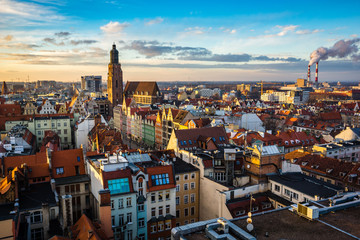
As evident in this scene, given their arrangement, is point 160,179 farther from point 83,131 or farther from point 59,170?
point 83,131

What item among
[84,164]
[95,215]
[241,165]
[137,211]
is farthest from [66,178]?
[241,165]

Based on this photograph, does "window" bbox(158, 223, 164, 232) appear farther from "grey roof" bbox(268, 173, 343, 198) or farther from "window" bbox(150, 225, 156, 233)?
"grey roof" bbox(268, 173, 343, 198)

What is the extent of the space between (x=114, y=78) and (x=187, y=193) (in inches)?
5059

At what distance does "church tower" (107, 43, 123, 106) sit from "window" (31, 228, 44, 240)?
439ft

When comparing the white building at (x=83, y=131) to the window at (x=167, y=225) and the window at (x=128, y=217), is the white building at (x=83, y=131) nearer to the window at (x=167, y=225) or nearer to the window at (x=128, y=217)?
the window at (x=167, y=225)

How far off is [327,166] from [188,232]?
43.0 meters

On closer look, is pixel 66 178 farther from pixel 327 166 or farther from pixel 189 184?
pixel 327 166

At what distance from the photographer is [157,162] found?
152 ft

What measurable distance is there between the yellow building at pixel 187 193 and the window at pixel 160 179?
11.9 ft

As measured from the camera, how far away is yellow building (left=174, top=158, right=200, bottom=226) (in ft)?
144

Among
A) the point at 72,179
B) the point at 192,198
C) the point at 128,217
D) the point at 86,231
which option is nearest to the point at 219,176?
the point at 192,198

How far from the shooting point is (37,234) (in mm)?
32281

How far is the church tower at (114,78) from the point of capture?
16188cm

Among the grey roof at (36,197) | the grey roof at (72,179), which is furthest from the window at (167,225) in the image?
the grey roof at (36,197)
